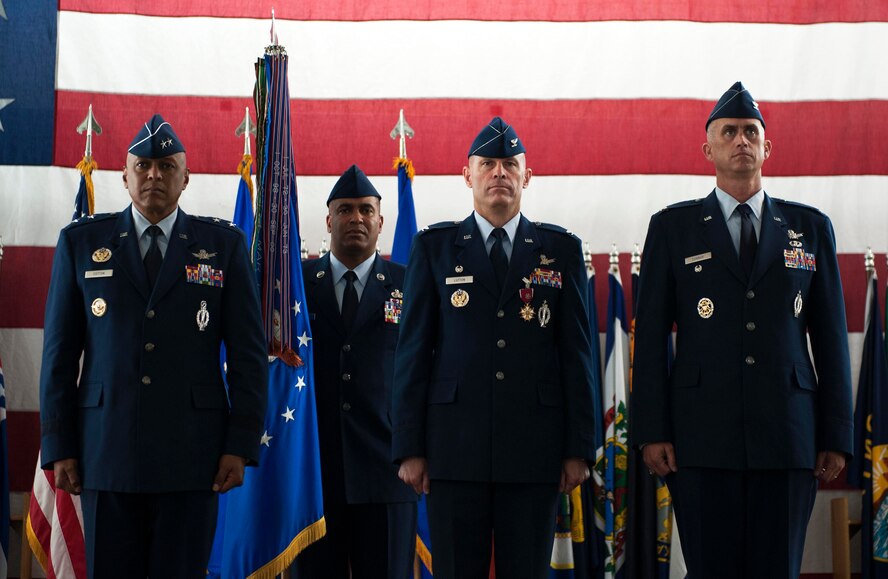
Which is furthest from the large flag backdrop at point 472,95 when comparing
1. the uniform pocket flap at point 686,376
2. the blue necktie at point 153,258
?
the uniform pocket flap at point 686,376

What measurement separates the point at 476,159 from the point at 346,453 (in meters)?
1.03

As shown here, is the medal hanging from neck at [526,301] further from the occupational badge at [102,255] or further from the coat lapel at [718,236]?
the occupational badge at [102,255]

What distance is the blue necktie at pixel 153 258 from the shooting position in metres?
2.60

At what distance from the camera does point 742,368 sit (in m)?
2.49

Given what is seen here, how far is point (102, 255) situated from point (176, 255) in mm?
185

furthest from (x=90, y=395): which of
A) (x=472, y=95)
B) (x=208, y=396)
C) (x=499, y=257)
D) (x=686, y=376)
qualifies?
(x=472, y=95)

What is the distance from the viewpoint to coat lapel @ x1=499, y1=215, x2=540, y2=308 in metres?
2.61

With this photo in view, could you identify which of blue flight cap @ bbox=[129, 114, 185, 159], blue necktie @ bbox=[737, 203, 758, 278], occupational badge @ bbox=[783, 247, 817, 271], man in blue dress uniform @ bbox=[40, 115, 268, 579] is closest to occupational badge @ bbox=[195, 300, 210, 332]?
man in blue dress uniform @ bbox=[40, 115, 268, 579]

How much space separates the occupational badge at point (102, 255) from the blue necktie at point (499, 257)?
0.99 metres

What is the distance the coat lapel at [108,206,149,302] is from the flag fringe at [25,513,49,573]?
183 centimetres

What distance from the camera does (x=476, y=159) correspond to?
2.79 m

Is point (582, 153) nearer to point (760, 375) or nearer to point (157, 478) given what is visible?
point (760, 375)

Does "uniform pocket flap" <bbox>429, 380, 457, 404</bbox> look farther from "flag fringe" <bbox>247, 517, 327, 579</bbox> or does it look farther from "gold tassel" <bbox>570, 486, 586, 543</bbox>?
"gold tassel" <bbox>570, 486, 586, 543</bbox>

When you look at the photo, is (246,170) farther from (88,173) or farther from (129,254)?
(129,254)
